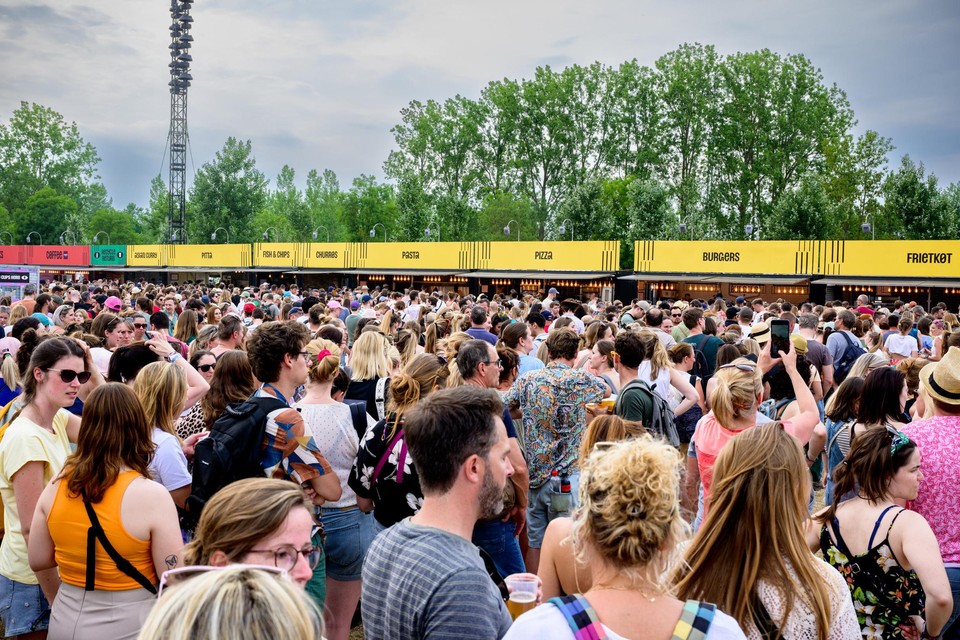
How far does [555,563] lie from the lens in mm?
3131

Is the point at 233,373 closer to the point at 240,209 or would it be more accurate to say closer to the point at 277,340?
the point at 277,340

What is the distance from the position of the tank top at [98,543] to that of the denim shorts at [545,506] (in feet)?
9.10

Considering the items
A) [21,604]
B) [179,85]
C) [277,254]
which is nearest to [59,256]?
[277,254]

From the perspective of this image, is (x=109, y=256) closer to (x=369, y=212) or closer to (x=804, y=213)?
(x=369, y=212)

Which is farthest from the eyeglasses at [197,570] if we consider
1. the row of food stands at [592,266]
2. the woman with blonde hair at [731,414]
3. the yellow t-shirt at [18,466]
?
the row of food stands at [592,266]

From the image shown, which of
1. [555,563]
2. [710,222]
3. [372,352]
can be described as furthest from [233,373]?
[710,222]

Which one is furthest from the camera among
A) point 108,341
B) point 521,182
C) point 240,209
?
point 240,209

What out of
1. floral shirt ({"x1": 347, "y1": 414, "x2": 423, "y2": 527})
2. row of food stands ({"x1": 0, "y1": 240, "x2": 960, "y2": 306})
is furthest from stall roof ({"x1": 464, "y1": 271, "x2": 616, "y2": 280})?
floral shirt ({"x1": 347, "y1": 414, "x2": 423, "y2": 527})

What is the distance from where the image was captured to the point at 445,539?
2346 millimetres

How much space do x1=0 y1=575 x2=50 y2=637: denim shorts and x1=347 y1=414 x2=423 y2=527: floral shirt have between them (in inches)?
65.9

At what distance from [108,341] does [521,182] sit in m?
59.0

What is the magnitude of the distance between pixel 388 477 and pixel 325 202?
98175 mm

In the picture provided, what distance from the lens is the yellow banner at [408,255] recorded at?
121 ft

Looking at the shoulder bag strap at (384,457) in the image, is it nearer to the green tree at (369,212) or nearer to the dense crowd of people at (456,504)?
the dense crowd of people at (456,504)
